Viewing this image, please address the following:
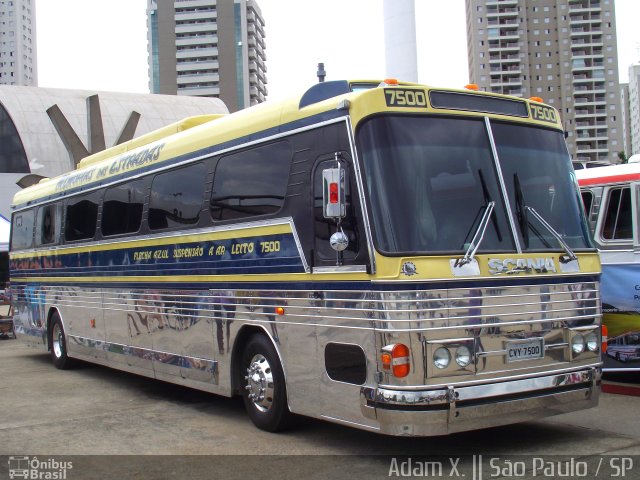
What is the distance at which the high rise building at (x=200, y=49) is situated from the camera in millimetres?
139000

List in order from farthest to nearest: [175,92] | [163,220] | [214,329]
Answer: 1. [175,92]
2. [163,220]
3. [214,329]

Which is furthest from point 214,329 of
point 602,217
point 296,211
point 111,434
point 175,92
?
point 175,92

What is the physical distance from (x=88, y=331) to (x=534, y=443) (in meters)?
8.03

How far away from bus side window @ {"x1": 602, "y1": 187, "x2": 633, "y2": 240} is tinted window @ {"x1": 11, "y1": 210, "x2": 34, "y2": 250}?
426 inches

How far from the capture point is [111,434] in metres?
8.27

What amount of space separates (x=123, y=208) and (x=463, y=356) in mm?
6567

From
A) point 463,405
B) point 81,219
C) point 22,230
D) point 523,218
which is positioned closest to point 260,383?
point 463,405

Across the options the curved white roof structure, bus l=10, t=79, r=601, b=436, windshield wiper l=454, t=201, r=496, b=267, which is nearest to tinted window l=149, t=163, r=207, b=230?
bus l=10, t=79, r=601, b=436

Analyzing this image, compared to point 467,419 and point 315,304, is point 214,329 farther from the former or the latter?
point 467,419

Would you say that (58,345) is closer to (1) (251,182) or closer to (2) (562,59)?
(1) (251,182)

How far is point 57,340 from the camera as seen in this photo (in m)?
14.1

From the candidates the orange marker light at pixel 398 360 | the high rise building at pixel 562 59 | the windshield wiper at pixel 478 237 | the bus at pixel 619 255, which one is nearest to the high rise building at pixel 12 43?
the high rise building at pixel 562 59

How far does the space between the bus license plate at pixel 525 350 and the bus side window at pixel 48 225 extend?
9662 millimetres

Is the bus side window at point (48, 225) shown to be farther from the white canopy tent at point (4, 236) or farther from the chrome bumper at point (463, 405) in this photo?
the white canopy tent at point (4, 236)
